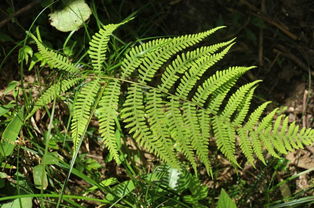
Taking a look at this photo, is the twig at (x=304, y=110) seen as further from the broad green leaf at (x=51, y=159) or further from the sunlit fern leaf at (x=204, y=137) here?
the broad green leaf at (x=51, y=159)

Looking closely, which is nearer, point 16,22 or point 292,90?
point 16,22

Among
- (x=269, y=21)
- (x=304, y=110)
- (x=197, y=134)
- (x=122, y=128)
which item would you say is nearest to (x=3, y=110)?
(x=122, y=128)

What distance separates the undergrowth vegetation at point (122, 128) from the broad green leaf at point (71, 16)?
149mm

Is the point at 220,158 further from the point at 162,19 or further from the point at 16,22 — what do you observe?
the point at 16,22

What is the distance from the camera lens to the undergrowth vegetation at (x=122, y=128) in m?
2.35

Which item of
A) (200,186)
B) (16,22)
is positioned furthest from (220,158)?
(16,22)

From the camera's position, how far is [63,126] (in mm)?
3154

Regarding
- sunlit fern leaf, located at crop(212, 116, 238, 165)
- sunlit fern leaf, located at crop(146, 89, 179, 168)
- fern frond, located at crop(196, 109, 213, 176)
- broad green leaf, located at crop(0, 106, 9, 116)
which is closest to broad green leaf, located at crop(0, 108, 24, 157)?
broad green leaf, located at crop(0, 106, 9, 116)

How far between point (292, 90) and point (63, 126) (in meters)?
2.26

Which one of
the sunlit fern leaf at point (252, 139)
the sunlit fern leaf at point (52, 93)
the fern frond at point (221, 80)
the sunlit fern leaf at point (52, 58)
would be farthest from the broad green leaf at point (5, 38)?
the sunlit fern leaf at point (252, 139)

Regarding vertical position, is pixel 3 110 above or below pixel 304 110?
below

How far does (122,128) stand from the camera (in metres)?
3.20

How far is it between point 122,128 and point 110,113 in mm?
930

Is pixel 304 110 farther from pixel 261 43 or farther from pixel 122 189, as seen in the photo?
pixel 122 189
